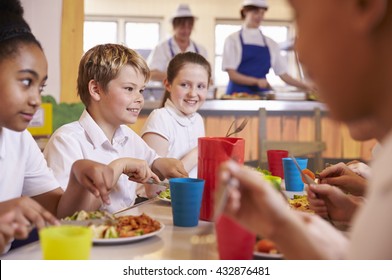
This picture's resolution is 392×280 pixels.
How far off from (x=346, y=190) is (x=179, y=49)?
134 inches

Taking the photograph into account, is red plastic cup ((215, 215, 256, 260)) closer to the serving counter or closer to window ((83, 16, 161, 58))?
the serving counter

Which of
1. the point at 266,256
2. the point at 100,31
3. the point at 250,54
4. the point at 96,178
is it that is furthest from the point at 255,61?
the point at 100,31

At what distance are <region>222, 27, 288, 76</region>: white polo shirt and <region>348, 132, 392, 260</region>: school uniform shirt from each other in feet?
13.9

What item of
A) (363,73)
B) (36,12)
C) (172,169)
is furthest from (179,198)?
(36,12)

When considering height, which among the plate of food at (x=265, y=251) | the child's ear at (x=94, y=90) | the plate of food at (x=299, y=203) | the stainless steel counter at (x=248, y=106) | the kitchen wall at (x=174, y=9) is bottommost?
the plate of food at (x=299, y=203)

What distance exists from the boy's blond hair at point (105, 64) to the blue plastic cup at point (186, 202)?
2.35ft

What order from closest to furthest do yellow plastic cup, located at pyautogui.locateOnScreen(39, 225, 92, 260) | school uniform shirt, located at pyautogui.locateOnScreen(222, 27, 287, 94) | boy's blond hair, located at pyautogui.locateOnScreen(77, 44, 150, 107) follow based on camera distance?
1. yellow plastic cup, located at pyautogui.locateOnScreen(39, 225, 92, 260)
2. boy's blond hair, located at pyautogui.locateOnScreen(77, 44, 150, 107)
3. school uniform shirt, located at pyautogui.locateOnScreen(222, 27, 287, 94)

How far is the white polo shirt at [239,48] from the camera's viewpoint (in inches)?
185

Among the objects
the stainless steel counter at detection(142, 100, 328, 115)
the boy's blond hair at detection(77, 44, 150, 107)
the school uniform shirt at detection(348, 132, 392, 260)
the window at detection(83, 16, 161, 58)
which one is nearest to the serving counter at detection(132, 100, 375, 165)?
the stainless steel counter at detection(142, 100, 328, 115)

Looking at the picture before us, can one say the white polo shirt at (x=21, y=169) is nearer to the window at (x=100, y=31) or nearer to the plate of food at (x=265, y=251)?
the plate of food at (x=265, y=251)

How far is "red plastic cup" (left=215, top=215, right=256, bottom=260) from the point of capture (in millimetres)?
751

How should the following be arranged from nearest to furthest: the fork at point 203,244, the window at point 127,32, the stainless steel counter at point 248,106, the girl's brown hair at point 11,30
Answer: the fork at point 203,244 < the girl's brown hair at point 11,30 < the stainless steel counter at point 248,106 < the window at point 127,32

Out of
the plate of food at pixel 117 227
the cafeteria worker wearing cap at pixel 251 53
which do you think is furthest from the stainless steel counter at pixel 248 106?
the plate of food at pixel 117 227

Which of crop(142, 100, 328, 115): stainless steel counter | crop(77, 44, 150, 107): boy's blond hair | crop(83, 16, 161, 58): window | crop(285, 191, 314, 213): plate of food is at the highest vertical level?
crop(83, 16, 161, 58): window
